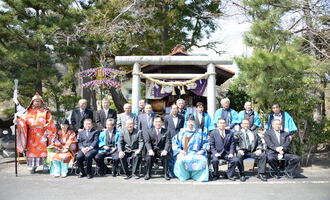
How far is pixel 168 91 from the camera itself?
9.09 m

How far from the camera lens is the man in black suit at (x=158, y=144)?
20.6 ft

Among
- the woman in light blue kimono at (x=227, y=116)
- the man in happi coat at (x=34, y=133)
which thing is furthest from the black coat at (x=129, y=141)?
the woman in light blue kimono at (x=227, y=116)

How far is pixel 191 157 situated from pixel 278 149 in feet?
6.39

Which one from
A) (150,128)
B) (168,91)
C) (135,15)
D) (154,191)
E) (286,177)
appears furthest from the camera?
(135,15)

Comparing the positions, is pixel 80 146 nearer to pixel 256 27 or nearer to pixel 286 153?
pixel 286 153

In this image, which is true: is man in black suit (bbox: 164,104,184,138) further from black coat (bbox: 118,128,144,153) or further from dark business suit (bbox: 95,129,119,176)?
dark business suit (bbox: 95,129,119,176)

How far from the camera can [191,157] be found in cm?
621

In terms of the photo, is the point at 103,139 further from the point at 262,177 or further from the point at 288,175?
the point at 288,175

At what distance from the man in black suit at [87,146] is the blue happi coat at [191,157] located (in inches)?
72.2

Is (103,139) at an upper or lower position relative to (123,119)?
lower

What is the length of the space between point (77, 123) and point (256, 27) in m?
5.23

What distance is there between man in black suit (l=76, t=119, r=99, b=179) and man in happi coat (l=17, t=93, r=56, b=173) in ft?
2.60

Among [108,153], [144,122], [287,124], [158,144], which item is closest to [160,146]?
[158,144]

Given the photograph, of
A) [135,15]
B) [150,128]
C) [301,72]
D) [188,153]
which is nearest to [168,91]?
[150,128]
